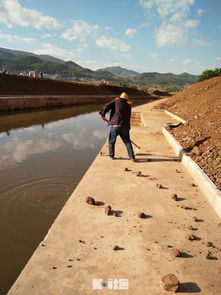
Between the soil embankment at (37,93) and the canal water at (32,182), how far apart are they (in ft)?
26.5

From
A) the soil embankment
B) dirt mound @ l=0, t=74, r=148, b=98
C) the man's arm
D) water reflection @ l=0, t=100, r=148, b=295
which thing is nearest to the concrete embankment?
water reflection @ l=0, t=100, r=148, b=295

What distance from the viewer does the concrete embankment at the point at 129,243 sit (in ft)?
7.79

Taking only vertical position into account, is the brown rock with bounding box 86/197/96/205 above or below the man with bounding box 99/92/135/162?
below

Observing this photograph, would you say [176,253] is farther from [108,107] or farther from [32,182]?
[108,107]

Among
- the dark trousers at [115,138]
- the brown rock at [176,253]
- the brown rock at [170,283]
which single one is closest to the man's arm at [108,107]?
the dark trousers at [115,138]

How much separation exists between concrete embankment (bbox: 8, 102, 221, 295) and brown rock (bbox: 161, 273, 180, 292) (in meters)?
0.05

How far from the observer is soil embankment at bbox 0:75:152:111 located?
1973 cm

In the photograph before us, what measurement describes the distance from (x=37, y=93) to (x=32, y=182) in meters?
26.2

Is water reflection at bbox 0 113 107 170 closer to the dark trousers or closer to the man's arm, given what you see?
the dark trousers

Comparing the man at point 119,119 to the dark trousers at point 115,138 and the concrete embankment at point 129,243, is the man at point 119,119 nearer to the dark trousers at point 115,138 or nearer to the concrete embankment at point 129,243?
the dark trousers at point 115,138

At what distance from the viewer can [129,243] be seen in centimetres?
299

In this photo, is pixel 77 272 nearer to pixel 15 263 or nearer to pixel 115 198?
pixel 15 263

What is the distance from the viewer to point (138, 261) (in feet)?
8.80

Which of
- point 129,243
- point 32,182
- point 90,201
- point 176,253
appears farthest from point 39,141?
point 176,253
